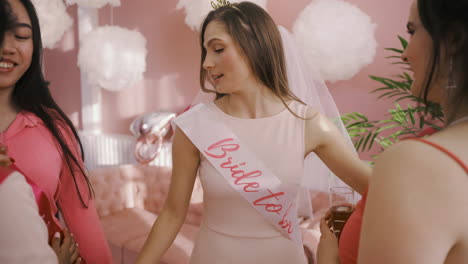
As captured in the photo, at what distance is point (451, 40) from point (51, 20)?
13.4ft

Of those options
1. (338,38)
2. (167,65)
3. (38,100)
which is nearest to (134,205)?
(167,65)

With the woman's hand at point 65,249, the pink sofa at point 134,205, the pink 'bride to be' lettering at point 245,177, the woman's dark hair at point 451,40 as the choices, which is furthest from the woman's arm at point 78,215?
the pink sofa at point 134,205

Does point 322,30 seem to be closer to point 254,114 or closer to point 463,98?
point 254,114

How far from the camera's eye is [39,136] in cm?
124

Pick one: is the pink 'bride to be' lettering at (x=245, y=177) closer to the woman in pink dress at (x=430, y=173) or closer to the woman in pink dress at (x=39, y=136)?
the woman in pink dress at (x=39, y=136)

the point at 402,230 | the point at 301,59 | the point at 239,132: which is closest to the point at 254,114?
the point at 239,132

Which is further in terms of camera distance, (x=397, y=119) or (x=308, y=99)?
(x=397, y=119)

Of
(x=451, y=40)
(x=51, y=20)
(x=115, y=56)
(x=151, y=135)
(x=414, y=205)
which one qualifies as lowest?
(x=151, y=135)

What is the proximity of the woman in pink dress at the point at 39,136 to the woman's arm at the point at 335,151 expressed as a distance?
79cm

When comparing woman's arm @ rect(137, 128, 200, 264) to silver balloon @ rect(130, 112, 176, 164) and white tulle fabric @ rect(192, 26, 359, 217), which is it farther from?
silver balloon @ rect(130, 112, 176, 164)

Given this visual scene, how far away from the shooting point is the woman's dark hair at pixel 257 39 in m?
1.28

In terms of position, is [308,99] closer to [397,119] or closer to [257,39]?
[257,39]

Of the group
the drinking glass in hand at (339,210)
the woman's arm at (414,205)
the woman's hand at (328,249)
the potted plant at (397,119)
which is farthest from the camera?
the potted plant at (397,119)

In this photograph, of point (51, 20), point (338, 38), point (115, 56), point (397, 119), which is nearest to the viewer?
point (397, 119)
